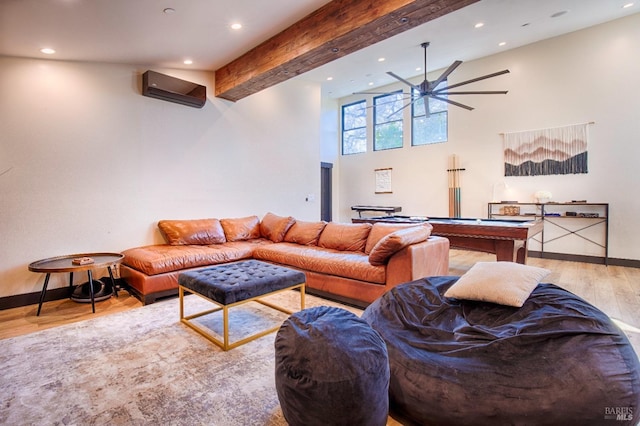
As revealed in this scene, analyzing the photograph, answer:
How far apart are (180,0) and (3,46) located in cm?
198

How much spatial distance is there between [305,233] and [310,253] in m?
0.76

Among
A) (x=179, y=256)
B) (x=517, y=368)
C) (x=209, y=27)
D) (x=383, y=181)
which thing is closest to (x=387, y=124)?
→ (x=383, y=181)

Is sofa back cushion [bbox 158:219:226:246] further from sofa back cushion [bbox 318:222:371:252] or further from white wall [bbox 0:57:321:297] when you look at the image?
sofa back cushion [bbox 318:222:371:252]

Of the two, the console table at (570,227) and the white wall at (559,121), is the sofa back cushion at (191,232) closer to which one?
the white wall at (559,121)

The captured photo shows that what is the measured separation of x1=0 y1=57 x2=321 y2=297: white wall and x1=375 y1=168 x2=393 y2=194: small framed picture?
3727mm

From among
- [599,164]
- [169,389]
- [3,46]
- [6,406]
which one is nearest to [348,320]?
[169,389]

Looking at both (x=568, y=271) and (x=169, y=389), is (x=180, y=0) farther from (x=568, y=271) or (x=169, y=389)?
(x=568, y=271)

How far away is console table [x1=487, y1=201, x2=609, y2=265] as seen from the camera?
17.8 feet

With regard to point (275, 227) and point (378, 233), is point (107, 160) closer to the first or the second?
point (275, 227)

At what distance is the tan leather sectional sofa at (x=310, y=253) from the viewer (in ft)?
9.88

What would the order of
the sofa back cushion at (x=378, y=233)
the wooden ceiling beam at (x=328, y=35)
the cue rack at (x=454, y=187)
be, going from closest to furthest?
the wooden ceiling beam at (x=328, y=35) < the sofa back cushion at (x=378, y=233) < the cue rack at (x=454, y=187)

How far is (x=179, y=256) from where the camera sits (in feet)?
12.0

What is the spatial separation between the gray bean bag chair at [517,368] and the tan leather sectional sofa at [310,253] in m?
Answer: 1.17

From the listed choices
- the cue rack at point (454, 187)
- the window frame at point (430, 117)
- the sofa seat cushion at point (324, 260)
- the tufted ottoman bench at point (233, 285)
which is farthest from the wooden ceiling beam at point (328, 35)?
the cue rack at point (454, 187)
